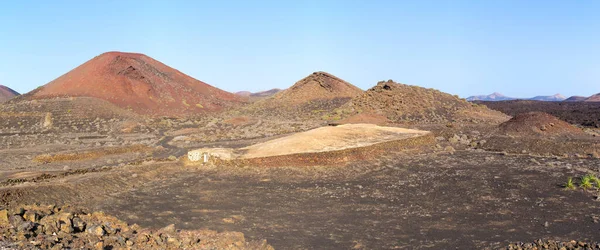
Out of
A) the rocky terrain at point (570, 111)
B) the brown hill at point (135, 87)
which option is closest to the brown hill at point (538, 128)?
the rocky terrain at point (570, 111)

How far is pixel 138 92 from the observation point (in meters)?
45.5

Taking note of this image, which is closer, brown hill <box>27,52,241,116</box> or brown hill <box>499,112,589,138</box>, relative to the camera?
brown hill <box>499,112,589,138</box>

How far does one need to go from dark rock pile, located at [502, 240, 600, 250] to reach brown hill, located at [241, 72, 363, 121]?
99.6ft

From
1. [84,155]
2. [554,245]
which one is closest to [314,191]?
[554,245]

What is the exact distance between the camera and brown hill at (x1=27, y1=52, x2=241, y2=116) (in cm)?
4238

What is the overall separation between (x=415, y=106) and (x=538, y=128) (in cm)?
1138

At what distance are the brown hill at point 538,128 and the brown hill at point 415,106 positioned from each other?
666 cm

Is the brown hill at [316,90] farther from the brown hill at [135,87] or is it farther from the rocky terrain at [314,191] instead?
the rocky terrain at [314,191]

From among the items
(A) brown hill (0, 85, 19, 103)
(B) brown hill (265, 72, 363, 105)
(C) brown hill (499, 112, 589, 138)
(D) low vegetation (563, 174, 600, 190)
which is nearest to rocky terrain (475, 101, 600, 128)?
(C) brown hill (499, 112, 589, 138)

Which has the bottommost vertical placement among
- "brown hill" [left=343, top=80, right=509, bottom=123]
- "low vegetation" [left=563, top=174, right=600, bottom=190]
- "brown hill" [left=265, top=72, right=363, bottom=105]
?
"low vegetation" [left=563, top=174, right=600, bottom=190]

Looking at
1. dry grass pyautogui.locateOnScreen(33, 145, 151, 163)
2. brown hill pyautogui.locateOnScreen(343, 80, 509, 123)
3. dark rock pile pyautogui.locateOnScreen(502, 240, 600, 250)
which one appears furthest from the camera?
brown hill pyautogui.locateOnScreen(343, 80, 509, 123)

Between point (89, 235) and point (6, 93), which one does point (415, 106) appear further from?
point (6, 93)

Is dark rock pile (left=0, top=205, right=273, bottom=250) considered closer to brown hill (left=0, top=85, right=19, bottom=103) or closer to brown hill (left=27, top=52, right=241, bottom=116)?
brown hill (left=27, top=52, right=241, bottom=116)

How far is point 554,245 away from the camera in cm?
699
